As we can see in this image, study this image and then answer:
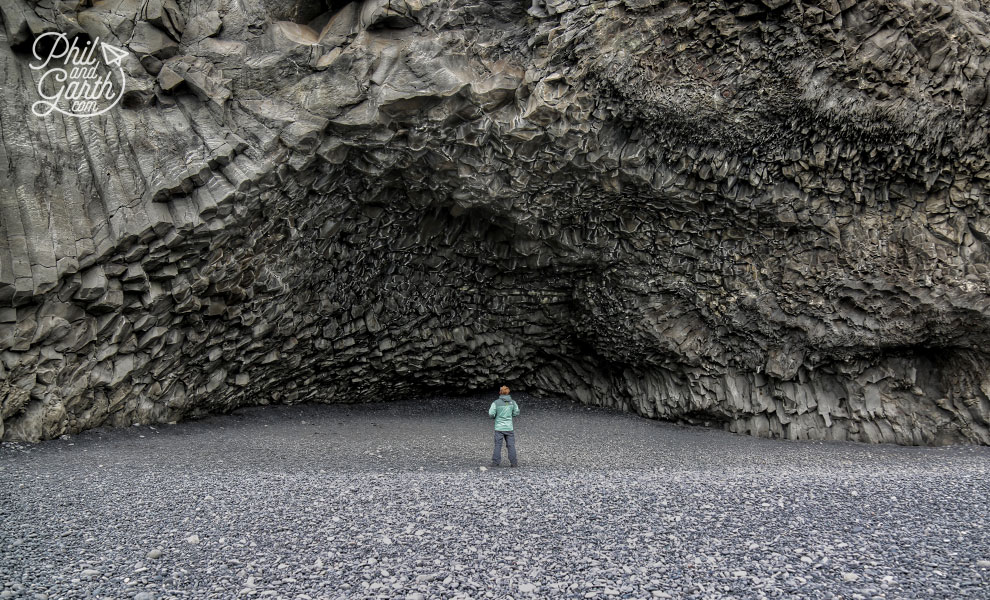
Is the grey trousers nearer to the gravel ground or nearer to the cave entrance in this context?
the gravel ground

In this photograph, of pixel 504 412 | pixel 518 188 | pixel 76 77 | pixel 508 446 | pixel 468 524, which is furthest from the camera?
pixel 518 188

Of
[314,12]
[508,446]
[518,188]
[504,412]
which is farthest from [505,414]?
[314,12]

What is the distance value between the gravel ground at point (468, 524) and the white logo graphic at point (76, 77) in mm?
5471

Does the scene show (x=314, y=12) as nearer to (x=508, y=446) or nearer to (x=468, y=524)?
(x=508, y=446)

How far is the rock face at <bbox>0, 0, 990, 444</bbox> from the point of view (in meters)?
9.32

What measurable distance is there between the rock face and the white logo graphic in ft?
0.75

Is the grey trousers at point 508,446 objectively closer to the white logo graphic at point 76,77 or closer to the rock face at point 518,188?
the rock face at point 518,188

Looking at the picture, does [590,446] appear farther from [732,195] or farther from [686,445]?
[732,195]

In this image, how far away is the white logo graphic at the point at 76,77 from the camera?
9.25 meters

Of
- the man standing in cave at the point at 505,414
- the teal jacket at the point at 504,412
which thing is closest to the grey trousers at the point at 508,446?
the man standing in cave at the point at 505,414

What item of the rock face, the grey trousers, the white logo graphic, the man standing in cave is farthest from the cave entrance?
the grey trousers

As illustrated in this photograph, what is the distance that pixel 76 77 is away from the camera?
940cm

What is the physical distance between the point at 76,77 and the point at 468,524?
9748mm

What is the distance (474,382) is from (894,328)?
31.4 ft
